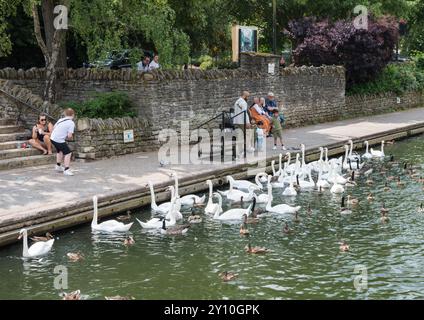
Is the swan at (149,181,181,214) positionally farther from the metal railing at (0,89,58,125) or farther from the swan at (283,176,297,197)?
the metal railing at (0,89,58,125)

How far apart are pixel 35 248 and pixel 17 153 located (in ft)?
21.2

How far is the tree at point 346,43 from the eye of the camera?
2700 cm

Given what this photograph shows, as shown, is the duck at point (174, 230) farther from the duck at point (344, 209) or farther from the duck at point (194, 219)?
the duck at point (344, 209)

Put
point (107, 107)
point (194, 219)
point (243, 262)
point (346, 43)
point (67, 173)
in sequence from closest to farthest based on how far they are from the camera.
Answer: point (243, 262), point (194, 219), point (67, 173), point (107, 107), point (346, 43)

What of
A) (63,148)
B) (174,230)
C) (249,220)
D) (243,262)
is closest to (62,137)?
(63,148)

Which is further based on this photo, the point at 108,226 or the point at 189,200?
the point at 189,200

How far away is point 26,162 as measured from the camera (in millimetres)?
15922

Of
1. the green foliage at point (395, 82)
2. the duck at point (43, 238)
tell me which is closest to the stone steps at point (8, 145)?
the duck at point (43, 238)

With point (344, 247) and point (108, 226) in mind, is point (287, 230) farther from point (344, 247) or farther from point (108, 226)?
point (108, 226)

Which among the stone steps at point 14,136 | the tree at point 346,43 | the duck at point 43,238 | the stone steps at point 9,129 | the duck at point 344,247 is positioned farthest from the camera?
the tree at point 346,43

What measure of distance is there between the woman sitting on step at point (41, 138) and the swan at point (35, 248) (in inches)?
254

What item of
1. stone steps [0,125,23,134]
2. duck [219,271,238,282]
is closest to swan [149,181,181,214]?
duck [219,271,238,282]
